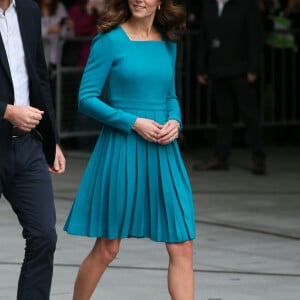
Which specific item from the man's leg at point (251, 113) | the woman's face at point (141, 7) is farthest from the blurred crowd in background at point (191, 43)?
the woman's face at point (141, 7)

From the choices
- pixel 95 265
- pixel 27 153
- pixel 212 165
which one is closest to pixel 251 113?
pixel 212 165

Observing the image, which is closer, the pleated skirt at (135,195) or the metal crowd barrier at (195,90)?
the pleated skirt at (135,195)

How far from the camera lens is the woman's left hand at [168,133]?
567 cm

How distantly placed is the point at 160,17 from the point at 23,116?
1.00m

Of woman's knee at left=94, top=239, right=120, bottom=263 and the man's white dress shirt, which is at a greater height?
the man's white dress shirt

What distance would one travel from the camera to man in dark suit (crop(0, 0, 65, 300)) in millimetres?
5441

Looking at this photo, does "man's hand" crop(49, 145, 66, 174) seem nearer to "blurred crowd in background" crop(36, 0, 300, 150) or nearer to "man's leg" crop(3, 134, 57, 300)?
"man's leg" crop(3, 134, 57, 300)

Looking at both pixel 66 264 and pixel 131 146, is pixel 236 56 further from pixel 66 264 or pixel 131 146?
pixel 131 146

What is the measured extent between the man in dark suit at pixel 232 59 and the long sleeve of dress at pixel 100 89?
6.95 m

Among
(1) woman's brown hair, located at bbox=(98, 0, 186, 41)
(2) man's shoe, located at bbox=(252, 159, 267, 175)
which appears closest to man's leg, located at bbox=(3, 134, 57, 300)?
(1) woman's brown hair, located at bbox=(98, 0, 186, 41)

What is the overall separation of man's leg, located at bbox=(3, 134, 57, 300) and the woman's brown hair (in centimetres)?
68

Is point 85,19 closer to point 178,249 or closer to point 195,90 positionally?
point 195,90

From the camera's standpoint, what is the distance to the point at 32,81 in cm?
548

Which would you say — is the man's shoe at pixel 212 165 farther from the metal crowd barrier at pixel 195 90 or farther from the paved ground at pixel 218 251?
the metal crowd barrier at pixel 195 90
